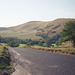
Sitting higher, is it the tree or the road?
the tree

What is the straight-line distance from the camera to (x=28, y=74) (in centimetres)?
1645

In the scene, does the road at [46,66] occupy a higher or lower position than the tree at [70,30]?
lower

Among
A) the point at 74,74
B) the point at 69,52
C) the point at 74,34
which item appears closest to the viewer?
the point at 74,74

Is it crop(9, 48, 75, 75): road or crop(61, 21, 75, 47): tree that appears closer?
crop(9, 48, 75, 75): road

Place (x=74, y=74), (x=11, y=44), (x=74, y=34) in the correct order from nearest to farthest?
(x=74, y=74) < (x=74, y=34) < (x=11, y=44)

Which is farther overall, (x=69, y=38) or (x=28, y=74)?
(x=69, y=38)

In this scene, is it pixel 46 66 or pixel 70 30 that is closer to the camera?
pixel 46 66

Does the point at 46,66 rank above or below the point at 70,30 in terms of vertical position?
below

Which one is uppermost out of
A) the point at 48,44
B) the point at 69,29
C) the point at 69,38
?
the point at 69,29

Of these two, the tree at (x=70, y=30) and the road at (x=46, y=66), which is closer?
the road at (x=46, y=66)

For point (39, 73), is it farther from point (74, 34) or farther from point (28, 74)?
point (74, 34)

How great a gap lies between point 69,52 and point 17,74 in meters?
20.7

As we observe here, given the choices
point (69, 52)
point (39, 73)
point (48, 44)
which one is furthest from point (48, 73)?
point (48, 44)

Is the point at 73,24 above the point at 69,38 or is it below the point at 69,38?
above
